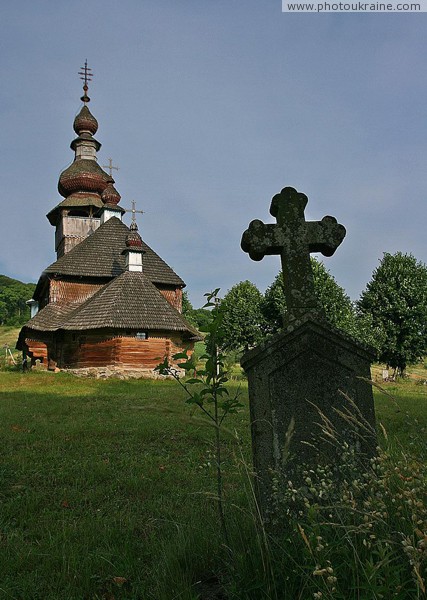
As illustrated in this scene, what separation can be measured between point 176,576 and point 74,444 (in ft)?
17.3

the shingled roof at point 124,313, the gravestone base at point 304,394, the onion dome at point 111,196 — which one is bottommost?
the gravestone base at point 304,394

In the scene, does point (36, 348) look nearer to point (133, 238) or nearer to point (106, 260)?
point (106, 260)

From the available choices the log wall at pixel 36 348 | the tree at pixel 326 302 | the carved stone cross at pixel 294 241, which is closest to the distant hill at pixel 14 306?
the tree at pixel 326 302

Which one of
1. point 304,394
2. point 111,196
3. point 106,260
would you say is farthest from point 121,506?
point 111,196

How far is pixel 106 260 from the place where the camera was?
90.3 feet

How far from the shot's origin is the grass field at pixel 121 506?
9.95 ft

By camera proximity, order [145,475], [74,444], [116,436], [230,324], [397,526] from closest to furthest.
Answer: [397,526] → [145,475] → [74,444] → [116,436] → [230,324]

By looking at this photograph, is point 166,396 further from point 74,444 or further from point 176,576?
point 176,576

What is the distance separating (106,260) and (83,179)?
28.3 ft

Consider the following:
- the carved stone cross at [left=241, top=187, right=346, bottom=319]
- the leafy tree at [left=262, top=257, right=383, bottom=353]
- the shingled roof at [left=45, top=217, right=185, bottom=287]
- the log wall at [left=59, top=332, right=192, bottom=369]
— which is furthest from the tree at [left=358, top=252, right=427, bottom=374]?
the carved stone cross at [left=241, top=187, right=346, bottom=319]

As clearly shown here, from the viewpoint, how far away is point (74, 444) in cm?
776

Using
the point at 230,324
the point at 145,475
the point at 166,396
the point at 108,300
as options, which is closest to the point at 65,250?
the point at 108,300

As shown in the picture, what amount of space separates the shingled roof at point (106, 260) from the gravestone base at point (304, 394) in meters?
23.7

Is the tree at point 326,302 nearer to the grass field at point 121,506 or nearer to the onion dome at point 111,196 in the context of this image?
the onion dome at point 111,196
